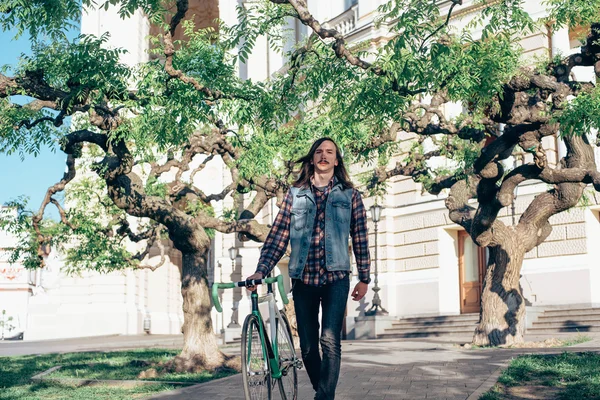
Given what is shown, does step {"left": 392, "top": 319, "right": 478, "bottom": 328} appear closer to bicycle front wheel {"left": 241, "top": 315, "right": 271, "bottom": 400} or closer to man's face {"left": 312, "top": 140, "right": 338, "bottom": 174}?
man's face {"left": 312, "top": 140, "right": 338, "bottom": 174}

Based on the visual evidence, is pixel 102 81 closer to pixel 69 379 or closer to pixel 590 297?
pixel 69 379

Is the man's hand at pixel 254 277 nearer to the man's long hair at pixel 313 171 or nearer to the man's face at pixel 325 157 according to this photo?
the man's long hair at pixel 313 171

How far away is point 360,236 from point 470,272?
19.6 meters

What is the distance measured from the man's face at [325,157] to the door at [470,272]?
62.9ft

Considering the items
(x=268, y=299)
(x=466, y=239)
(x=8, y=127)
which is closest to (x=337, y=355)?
(x=268, y=299)

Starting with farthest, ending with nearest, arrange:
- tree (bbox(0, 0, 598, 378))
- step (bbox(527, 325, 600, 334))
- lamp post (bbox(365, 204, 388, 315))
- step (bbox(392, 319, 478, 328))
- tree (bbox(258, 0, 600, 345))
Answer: lamp post (bbox(365, 204, 388, 315)), step (bbox(392, 319, 478, 328)), step (bbox(527, 325, 600, 334)), tree (bbox(0, 0, 598, 378)), tree (bbox(258, 0, 600, 345))

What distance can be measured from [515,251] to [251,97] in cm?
678

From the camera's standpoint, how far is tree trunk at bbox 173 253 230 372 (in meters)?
13.8

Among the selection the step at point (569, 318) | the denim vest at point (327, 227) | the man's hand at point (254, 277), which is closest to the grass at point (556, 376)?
the denim vest at point (327, 227)

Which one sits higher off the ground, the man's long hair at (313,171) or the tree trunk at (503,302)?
the man's long hair at (313,171)

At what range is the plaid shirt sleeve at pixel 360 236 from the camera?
21.4 ft

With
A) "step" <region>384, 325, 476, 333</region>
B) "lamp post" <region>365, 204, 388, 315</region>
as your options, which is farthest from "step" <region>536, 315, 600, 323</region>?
"lamp post" <region>365, 204, 388, 315</region>

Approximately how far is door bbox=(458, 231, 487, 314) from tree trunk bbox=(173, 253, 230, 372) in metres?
12.5

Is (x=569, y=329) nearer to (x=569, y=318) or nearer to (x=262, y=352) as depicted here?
(x=569, y=318)
